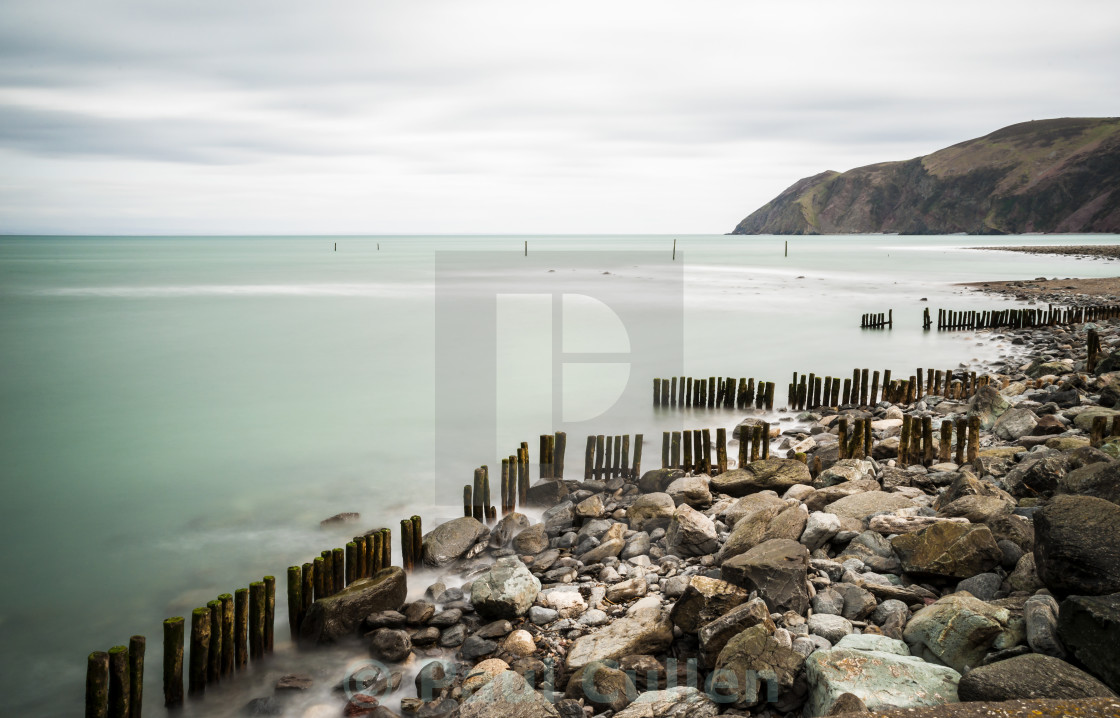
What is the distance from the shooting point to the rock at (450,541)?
7906 millimetres

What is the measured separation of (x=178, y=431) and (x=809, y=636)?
1409 centimetres

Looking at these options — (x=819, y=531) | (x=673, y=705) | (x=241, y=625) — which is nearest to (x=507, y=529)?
(x=241, y=625)

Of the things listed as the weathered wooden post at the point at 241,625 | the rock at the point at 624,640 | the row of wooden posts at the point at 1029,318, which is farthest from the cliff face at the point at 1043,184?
the weathered wooden post at the point at 241,625

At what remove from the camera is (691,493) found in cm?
895

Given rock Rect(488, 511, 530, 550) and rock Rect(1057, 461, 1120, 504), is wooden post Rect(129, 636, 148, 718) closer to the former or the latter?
rock Rect(488, 511, 530, 550)

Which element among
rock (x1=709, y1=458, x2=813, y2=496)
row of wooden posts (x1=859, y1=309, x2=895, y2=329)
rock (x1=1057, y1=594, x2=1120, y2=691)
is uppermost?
row of wooden posts (x1=859, y1=309, x2=895, y2=329)

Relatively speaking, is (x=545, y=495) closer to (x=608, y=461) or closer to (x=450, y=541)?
(x=608, y=461)

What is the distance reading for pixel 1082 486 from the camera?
5.98m

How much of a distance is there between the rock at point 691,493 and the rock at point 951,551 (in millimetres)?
3107

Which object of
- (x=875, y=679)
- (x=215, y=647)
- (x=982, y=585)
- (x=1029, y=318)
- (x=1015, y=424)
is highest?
(x=1029, y=318)

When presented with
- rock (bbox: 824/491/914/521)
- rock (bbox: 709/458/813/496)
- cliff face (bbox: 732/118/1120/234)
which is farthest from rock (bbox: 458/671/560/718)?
cliff face (bbox: 732/118/1120/234)

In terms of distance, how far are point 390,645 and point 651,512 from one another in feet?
11.8

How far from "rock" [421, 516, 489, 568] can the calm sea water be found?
66.3 inches

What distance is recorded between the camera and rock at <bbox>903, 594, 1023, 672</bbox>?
4445 millimetres
